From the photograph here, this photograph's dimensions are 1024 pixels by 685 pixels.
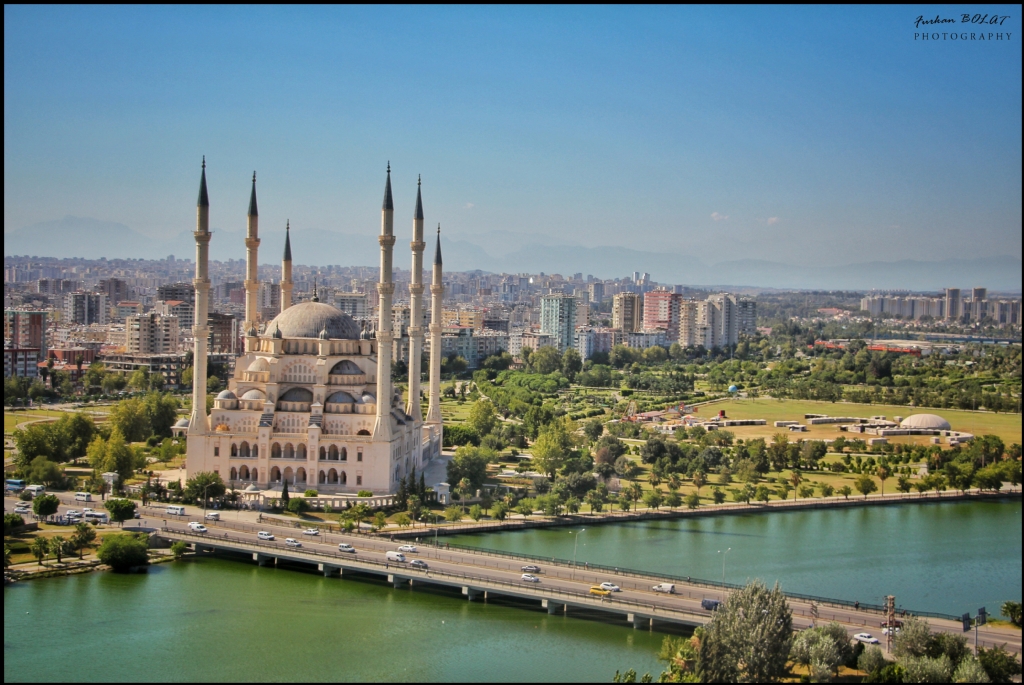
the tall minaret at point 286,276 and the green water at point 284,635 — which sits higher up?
the tall minaret at point 286,276

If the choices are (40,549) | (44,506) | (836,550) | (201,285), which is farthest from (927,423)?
(40,549)

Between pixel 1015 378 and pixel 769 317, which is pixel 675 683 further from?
pixel 769 317

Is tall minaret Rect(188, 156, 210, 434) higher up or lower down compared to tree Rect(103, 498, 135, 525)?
higher up

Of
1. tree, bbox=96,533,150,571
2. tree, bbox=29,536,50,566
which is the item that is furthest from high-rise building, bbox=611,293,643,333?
tree, bbox=29,536,50,566

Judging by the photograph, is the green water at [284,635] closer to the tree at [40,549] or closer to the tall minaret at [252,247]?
the tree at [40,549]

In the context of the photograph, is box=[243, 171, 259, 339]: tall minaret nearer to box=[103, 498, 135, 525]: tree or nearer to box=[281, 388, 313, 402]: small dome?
box=[281, 388, 313, 402]: small dome

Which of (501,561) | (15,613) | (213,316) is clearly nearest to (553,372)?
(213,316)

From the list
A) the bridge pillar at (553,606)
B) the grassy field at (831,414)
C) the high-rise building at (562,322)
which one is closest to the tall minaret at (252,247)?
the bridge pillar at (553,606)

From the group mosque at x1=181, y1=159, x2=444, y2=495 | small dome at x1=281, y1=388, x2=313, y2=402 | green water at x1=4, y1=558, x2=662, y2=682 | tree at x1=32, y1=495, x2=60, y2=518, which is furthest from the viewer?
small dome at x1=281, y1=388, x2=313, y2=402
